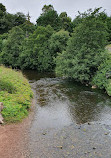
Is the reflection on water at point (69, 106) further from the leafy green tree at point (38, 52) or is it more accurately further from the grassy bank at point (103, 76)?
the leafy green tree at point (38, 52)

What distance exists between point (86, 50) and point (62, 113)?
480 inches

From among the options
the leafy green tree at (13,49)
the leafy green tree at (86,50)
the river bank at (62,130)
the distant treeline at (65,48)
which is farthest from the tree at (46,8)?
the river bank at (62,130)

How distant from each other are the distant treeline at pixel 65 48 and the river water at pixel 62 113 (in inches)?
131

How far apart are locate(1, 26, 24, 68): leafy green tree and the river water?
753 inches

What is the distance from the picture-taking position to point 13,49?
37906mm

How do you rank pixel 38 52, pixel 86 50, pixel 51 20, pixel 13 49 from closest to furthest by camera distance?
pixel 86 50, pixel 38 52, pixel 13 49, pixel 51 20

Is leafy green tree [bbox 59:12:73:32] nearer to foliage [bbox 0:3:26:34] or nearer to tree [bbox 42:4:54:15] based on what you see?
tree [bbox 42:4:54:15]

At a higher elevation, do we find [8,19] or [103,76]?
[8,19]

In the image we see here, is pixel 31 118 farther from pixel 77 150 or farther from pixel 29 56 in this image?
pixel 29 56

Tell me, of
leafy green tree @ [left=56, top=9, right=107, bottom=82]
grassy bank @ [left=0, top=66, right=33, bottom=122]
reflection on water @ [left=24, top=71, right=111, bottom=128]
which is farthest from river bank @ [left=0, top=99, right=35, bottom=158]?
leafy green tree @ [left=56, top=9, right=107, bottom=82]

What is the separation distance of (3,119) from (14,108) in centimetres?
133

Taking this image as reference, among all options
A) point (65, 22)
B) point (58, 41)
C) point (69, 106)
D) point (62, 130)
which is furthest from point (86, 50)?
point (65, 22)

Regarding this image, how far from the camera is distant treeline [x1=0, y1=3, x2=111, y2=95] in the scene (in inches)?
876

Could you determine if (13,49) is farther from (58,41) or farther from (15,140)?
(15,140)
